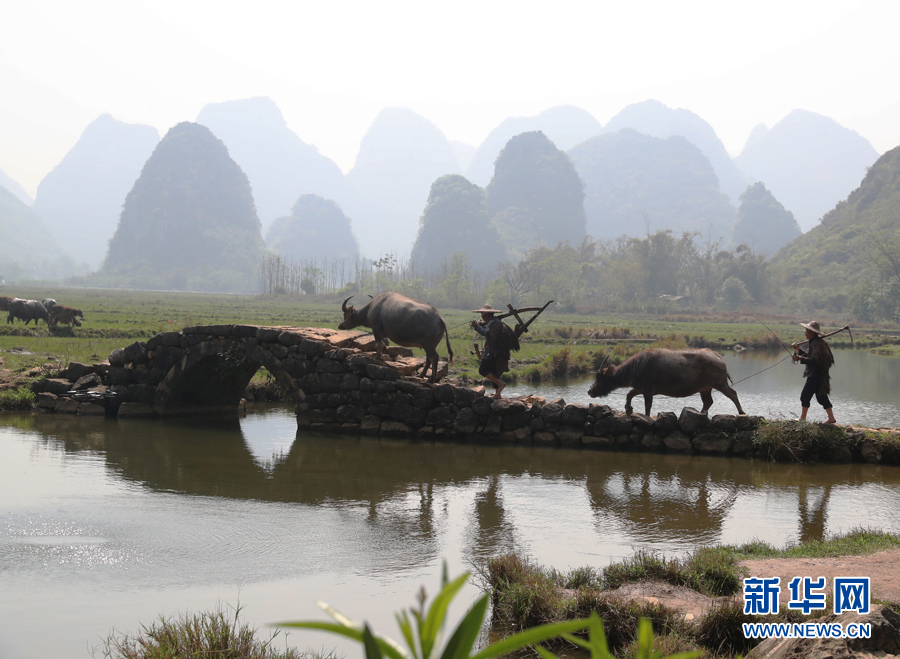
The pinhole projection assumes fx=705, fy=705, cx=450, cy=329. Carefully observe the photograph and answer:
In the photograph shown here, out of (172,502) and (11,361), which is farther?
(11,361)

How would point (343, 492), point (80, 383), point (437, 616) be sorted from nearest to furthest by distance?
point (437, 616), point (343, 492), point (80, 383)

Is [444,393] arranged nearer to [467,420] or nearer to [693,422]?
[467,420]

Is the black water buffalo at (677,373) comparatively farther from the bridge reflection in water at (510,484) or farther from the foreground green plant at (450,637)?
the foreground green plant at (450,637)

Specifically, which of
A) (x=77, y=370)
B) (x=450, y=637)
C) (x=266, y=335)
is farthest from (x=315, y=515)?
(x=77, y=370)

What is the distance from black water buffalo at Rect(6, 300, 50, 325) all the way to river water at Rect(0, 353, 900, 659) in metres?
17.2

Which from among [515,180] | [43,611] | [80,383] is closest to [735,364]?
[80,383]

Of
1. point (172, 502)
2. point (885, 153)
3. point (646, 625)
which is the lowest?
point (172, 502)

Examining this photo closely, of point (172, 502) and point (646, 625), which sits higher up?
point (646, 625)

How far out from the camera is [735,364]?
100 feet

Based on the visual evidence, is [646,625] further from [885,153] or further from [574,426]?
[885,153]

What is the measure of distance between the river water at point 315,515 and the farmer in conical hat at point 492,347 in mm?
1499

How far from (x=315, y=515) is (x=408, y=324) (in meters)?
5.54

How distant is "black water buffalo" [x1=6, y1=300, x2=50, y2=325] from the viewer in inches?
1133

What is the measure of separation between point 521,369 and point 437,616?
76.2 ft
